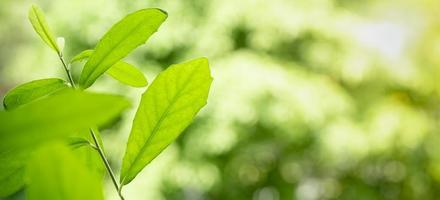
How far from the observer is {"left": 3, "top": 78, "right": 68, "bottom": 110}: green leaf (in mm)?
223

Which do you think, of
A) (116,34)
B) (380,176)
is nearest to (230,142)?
(380,176)

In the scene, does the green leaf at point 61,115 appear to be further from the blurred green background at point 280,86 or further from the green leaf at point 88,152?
the blurred green background at point 280,86

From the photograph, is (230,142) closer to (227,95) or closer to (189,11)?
(227,95)

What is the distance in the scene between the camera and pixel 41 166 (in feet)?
0.35

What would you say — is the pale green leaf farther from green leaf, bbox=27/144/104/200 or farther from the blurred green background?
the blurred green background

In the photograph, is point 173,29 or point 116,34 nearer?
point 116,34

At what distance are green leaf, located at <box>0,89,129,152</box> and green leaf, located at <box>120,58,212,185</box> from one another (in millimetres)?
88

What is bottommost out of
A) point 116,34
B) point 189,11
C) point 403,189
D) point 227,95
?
point 403,189

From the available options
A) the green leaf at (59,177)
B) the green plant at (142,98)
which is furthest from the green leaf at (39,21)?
the green leaf at (59,177)

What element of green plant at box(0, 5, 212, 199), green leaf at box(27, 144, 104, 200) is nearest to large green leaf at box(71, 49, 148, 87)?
green plant at box(0, 5, 212, 199)

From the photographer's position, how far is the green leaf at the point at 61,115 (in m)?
0.10

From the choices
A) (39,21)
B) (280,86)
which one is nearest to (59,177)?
(39,21)

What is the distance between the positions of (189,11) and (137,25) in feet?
14.2

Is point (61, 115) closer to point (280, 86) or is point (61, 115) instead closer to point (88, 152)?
point (88, 152)
